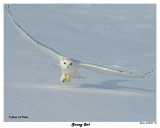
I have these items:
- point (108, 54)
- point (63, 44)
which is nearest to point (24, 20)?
point (63, 44)

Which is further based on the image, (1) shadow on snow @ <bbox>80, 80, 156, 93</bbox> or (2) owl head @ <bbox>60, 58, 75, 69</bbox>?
(1) shadow on snow @ <bbox>80, 80, 156, 93</bbox>

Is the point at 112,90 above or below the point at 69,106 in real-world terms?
above

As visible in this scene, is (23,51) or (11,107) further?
(23,51)

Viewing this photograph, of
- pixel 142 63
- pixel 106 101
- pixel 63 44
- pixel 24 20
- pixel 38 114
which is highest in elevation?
pixel 24 20

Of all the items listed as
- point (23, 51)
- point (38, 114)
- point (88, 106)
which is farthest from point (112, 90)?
point (23, 51)

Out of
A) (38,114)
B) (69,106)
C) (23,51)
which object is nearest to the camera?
(38,114)

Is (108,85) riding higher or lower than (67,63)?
higher

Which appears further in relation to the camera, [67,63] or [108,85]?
[108,85]

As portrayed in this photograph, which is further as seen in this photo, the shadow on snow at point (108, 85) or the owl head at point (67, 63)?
the shadow on snow at point (108, 85)

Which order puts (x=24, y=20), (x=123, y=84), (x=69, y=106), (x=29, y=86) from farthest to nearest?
1. (x=24, y=20)
2. (x=123, y=84)
3. (x=29, y=86)
4. (x=69, y=106)

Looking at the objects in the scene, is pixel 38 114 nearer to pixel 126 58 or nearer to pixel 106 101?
pixel 106 101
